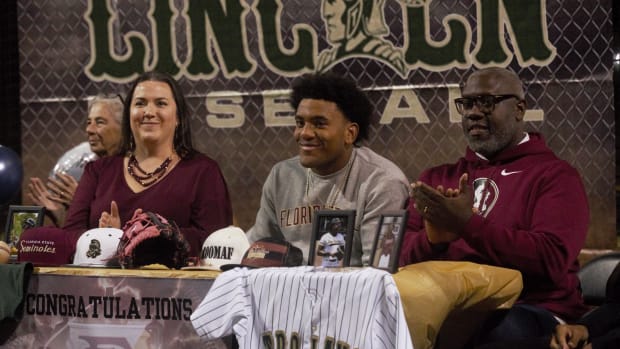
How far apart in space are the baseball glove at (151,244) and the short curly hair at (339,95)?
2.83ft

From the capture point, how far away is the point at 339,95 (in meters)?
4.20

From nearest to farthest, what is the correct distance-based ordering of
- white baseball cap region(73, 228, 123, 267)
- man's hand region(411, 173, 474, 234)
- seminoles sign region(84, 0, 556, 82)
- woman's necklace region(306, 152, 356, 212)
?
man's hand region(411, 173, 474, 234), white baseball cap region(73, 228, 123, 267), woman's necklace region(306, 152, 356, 212), seminoles sign region(84, 0, 556, 82)

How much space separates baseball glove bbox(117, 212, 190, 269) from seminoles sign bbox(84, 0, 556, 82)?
2.23m

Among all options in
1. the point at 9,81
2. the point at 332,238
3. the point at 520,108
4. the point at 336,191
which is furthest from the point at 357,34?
the point at 9,81

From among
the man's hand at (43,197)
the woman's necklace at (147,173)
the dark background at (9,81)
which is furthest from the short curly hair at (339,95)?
the dark background at (9,81)

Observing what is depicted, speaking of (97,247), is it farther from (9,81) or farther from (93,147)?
(9,81)

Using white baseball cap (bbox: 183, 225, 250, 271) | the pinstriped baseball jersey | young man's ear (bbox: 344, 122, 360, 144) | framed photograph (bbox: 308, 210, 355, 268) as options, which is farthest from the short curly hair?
the pinstriped baseball jersey

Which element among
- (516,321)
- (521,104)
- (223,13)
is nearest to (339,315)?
(516,321)

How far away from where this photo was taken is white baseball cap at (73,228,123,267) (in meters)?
3.82

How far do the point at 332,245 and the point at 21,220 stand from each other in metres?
1.66

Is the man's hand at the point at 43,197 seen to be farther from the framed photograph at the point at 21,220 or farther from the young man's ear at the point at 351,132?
the young man's ear at the point at 351,132

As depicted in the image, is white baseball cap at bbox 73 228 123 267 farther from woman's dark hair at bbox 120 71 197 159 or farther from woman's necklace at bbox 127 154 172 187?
woman's dark hair at bbox 120 71 197 159

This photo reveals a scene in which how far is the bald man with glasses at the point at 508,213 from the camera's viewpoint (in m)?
3.44

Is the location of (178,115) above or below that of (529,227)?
above
